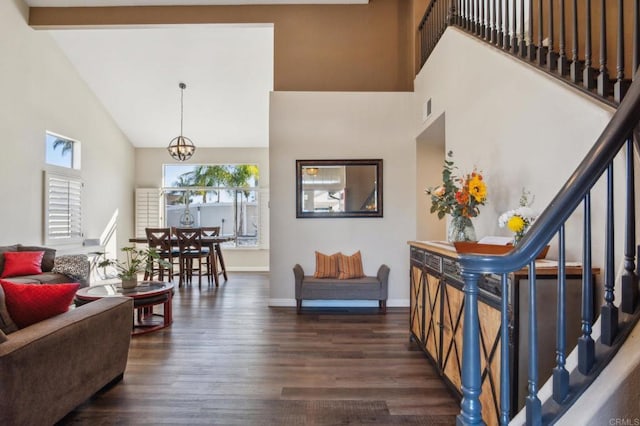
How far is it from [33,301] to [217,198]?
246 inches

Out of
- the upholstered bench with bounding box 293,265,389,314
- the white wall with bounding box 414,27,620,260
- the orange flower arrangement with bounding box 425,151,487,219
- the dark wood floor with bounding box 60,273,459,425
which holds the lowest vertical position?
the dark wood floor with bounding box 60,273,459,425

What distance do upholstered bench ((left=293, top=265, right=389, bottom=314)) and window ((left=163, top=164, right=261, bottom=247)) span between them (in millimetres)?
3833

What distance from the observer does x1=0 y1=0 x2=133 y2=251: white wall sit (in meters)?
4.77

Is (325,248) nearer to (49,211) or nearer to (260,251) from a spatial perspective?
(260,251)

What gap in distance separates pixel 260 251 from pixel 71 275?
3.80 m

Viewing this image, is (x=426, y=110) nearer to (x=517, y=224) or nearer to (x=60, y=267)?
(x=517, y=224)

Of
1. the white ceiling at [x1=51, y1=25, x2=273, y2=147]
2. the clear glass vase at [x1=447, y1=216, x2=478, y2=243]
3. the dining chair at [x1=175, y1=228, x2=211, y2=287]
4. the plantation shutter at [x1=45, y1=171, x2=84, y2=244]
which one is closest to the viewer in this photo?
the clear glass vase at [x1=447, y1=216, x2=478, y2=243]

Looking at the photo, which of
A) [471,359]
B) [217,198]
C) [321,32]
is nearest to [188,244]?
[217,198]

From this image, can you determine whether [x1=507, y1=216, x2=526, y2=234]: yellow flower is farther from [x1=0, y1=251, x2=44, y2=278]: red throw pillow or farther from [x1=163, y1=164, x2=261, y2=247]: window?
[x1=163, y1=164, x2=261, y2=247]: window

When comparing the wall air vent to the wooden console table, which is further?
the wall air vent

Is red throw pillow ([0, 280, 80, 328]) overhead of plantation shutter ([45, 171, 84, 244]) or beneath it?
beneath

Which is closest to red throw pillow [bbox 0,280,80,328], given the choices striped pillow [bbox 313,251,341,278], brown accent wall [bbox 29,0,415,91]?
striped pillow [bbox 313,251,341,278]

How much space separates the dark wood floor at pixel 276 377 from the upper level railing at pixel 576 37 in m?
2.05

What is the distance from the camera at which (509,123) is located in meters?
2.53
